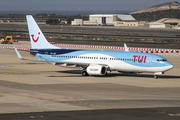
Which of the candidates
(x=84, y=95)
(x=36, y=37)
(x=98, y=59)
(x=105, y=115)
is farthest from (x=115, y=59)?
(x=105, y=115)

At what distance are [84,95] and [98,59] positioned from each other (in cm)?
1792

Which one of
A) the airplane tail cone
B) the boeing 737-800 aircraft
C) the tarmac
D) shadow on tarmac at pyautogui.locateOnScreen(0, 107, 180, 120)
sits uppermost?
the airplane tail cone

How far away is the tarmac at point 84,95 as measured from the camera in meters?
29.5

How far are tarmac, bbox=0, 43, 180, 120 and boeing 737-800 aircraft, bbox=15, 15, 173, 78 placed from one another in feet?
5.55

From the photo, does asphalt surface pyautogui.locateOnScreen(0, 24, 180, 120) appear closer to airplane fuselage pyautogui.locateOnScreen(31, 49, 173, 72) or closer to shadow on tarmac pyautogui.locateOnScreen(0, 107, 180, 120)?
shadow on tarmac pyautogui.locateOnScreen(0, 107, 180, 120)

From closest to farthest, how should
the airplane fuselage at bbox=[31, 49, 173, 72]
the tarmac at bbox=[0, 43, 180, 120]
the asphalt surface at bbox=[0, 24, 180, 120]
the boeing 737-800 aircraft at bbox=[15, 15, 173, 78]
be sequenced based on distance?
the asphalt surface at bbox=[0, 24, 180, 120] < the tarmac at bbox=[0, 43, 180, 120] < the airplane fuselage at bbox=[31, 49, 173, 72] < the boeing 737-800 aircraft at bbox=[15, 15, 173, 78]

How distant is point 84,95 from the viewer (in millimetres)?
39562

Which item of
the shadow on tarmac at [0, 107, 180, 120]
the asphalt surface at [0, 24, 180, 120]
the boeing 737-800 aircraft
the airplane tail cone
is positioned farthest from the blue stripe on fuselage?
the shadow on tarmac at [0, 107, 180, 120]

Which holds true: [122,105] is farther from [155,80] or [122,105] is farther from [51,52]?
[51,52]

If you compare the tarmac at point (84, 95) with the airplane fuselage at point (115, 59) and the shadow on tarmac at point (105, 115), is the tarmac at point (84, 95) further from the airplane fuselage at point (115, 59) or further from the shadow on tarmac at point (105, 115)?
the airplane fuselage at point (115, 59)

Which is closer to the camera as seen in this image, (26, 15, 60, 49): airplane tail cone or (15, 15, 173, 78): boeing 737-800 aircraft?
(15, 15, 173, 78): boeing 737-800 aircraft

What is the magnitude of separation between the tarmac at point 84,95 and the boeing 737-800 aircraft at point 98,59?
5.55 feet

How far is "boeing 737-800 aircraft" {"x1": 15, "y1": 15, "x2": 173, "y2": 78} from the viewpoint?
53562 millimetres

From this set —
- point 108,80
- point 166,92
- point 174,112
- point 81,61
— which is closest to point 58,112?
point 174,112
